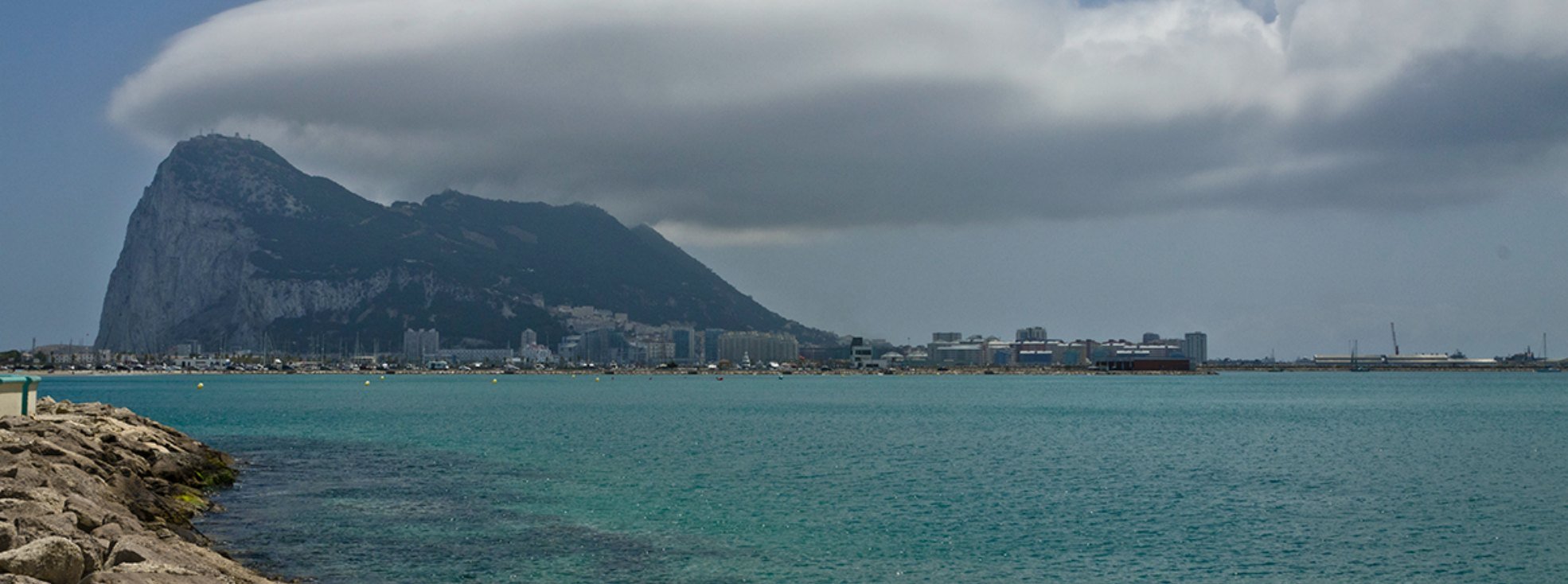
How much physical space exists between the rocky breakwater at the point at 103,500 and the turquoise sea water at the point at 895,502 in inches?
59.3

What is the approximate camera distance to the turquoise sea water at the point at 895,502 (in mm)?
23016

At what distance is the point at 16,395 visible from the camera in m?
36.1

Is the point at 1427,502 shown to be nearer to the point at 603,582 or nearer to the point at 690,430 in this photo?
the point at 603,582

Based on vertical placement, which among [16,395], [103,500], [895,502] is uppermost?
[16,395]

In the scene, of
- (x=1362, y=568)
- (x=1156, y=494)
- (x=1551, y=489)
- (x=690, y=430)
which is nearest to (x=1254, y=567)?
(x=1362, y=568)

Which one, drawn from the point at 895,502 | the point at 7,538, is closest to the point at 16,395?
the point at 7,538

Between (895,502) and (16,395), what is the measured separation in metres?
27.5

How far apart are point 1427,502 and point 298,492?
3264 cm

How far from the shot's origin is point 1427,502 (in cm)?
3228

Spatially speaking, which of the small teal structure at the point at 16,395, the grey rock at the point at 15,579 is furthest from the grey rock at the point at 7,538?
the small teal structure at the point at 16,395

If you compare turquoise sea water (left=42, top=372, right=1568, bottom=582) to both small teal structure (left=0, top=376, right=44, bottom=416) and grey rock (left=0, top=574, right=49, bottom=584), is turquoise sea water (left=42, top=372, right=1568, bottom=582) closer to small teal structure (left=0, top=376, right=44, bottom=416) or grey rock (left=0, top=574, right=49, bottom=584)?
small teal structure (left=0, top=376, right=44, bottom=416)

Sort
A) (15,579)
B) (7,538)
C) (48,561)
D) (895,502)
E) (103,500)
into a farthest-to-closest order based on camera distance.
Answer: (895,502) < (103,500) < (7,538) < (48,561) < (15,579)

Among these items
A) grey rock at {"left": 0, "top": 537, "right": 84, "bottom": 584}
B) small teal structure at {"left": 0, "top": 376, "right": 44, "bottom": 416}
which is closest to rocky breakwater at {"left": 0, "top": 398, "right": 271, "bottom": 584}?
grey rock at {"left": 0, "top": 537, "right": 84, "bottom": 584}

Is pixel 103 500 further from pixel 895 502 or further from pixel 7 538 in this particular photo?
pixel 895 502
